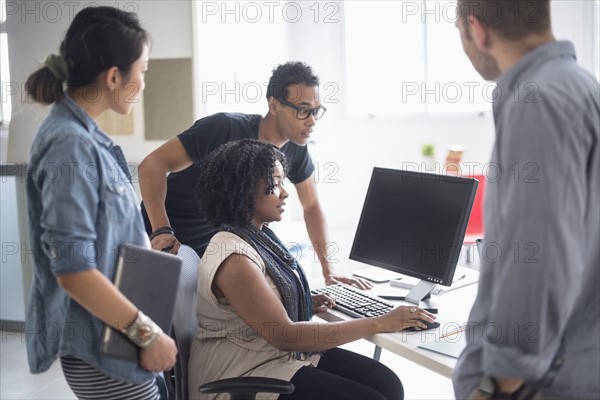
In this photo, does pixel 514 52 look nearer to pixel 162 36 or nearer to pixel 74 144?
pixel 74 144

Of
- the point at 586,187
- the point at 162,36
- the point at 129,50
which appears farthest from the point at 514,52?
the point at 162,36

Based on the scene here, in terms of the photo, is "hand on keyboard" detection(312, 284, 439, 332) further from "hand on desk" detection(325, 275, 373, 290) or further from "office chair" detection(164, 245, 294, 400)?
"office chair" detection(164, 245, 294, 400)

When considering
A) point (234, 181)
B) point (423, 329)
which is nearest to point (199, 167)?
point (234, 181)

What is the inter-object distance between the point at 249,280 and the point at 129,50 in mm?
672

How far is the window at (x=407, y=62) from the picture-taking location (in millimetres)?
5176

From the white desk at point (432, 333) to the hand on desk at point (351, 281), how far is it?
3 cm

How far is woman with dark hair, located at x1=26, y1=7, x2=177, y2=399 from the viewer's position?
1.27m

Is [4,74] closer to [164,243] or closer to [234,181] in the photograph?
[164,243]

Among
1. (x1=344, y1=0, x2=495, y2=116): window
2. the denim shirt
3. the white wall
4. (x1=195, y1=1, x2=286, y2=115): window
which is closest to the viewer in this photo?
the denim shirt

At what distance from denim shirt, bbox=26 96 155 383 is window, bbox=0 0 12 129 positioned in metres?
2.42

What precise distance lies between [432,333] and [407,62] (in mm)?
4030

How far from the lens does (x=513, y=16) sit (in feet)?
3.59

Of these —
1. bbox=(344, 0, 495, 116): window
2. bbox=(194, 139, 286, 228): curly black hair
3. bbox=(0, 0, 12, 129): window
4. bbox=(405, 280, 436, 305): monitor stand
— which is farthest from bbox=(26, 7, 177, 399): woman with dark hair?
bbox=(344, 0, 495, 116): window

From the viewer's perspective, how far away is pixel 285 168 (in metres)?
2.01
